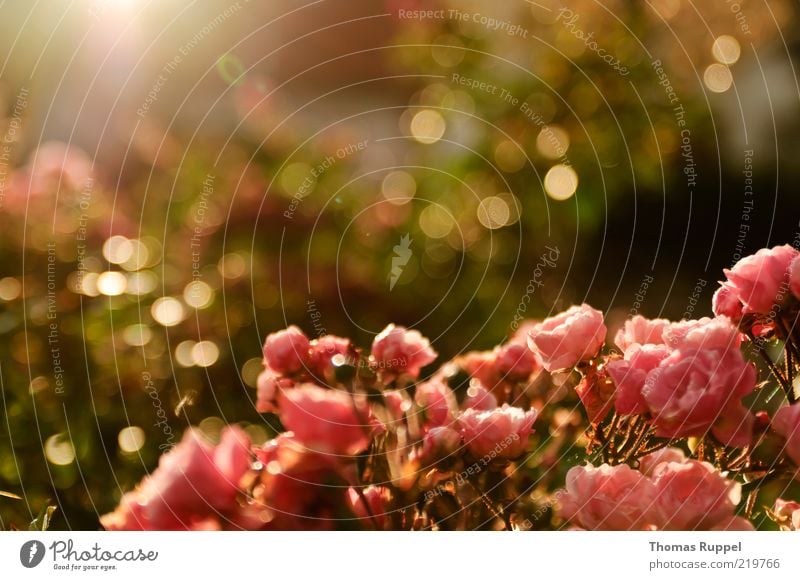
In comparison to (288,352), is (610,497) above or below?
below

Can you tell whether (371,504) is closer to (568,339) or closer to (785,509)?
(568,339)

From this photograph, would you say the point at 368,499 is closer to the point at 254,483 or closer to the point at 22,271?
the point at 254,483

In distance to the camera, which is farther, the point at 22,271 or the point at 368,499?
the point at 22,271

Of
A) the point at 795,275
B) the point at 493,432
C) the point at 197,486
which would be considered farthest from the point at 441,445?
the point at 795,275

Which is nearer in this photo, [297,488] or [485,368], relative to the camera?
[297,488]

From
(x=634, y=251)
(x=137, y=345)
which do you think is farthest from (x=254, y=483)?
(x=634, y=251)
